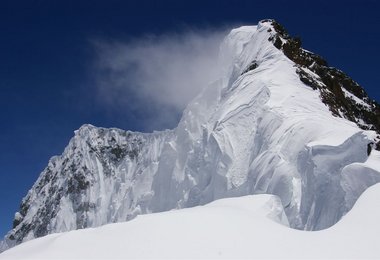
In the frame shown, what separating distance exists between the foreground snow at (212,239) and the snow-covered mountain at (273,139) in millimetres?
6910

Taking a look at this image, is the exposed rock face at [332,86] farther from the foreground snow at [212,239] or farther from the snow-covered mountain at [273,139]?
the foreground snow at [212,239]

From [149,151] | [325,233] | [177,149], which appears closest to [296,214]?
[325,233]

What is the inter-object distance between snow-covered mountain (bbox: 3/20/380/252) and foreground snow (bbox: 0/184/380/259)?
6910 mm

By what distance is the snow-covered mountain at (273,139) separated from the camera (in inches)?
738

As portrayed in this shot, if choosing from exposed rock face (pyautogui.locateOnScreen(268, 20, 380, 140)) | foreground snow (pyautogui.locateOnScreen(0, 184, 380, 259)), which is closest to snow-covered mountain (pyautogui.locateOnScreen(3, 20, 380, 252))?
exposed rock face (pyautogui.locateOnScreen(268, 20, 380, 140))

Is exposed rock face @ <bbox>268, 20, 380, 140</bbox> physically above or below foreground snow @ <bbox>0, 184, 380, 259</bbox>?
above

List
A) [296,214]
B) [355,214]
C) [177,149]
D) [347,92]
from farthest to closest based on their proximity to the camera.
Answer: [177,149] → [347,92] → [296,214] → [355,214]

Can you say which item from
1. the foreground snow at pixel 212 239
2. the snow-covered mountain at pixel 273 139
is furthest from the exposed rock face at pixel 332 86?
the foreground snow at pixel 212 239

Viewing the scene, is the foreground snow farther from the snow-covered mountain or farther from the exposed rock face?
the exposed rock face

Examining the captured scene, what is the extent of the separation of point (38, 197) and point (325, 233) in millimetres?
89847

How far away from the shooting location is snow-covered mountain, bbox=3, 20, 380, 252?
18.7 meters

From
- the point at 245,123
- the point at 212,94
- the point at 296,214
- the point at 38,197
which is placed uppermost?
the point at 38,197

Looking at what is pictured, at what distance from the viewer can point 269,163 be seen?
23.2 metres

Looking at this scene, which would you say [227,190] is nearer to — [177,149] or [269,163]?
[269,163]
